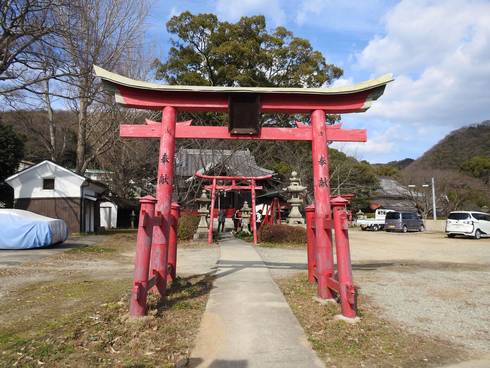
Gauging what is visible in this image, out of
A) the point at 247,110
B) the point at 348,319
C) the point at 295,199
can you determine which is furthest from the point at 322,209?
the point at 295,199

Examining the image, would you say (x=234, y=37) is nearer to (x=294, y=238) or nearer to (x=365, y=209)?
(x=294, y=238)

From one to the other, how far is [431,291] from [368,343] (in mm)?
3984

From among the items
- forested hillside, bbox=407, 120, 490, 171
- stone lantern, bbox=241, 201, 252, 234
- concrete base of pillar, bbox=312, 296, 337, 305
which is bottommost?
concrete base of pillar, bbox=312, 296, 337, 305

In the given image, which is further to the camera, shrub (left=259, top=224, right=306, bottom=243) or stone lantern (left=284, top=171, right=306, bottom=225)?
stone lantern (left=284, top=171, right=306, bottom=225)

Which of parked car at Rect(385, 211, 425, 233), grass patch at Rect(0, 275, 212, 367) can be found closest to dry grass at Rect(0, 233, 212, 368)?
grass patch at Rect(0, 275, 212, 367)

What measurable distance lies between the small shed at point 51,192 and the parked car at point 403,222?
2432cm

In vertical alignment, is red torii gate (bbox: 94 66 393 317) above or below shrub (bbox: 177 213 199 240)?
above

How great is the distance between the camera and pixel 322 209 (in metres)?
7.07

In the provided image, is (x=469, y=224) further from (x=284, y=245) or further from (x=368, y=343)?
(x=368, y=343)

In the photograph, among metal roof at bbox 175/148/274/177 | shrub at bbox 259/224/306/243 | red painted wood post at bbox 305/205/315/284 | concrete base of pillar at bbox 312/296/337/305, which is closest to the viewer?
concrete base of pillar at bbox 312/296/337/305

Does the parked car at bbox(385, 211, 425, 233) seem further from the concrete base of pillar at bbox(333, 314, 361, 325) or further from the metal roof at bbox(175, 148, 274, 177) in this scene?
the concrete base of pillar at bbox(333, 314, 361, 325)

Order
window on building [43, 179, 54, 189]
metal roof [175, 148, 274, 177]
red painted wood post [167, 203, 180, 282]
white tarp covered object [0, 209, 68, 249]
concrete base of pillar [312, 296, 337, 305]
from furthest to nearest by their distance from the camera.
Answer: metal roof [175, 148, 274, 177] < window on building [43, 179, 54, 189] < white tarp covered object [0, 209, 68, 249] < red painted wood post [167, 203, 180, 282] < concrete base of pillar [312, 296, 337, 305]

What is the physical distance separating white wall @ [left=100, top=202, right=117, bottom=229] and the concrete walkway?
29903 mm

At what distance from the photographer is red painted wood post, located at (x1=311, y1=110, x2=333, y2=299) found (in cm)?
675
